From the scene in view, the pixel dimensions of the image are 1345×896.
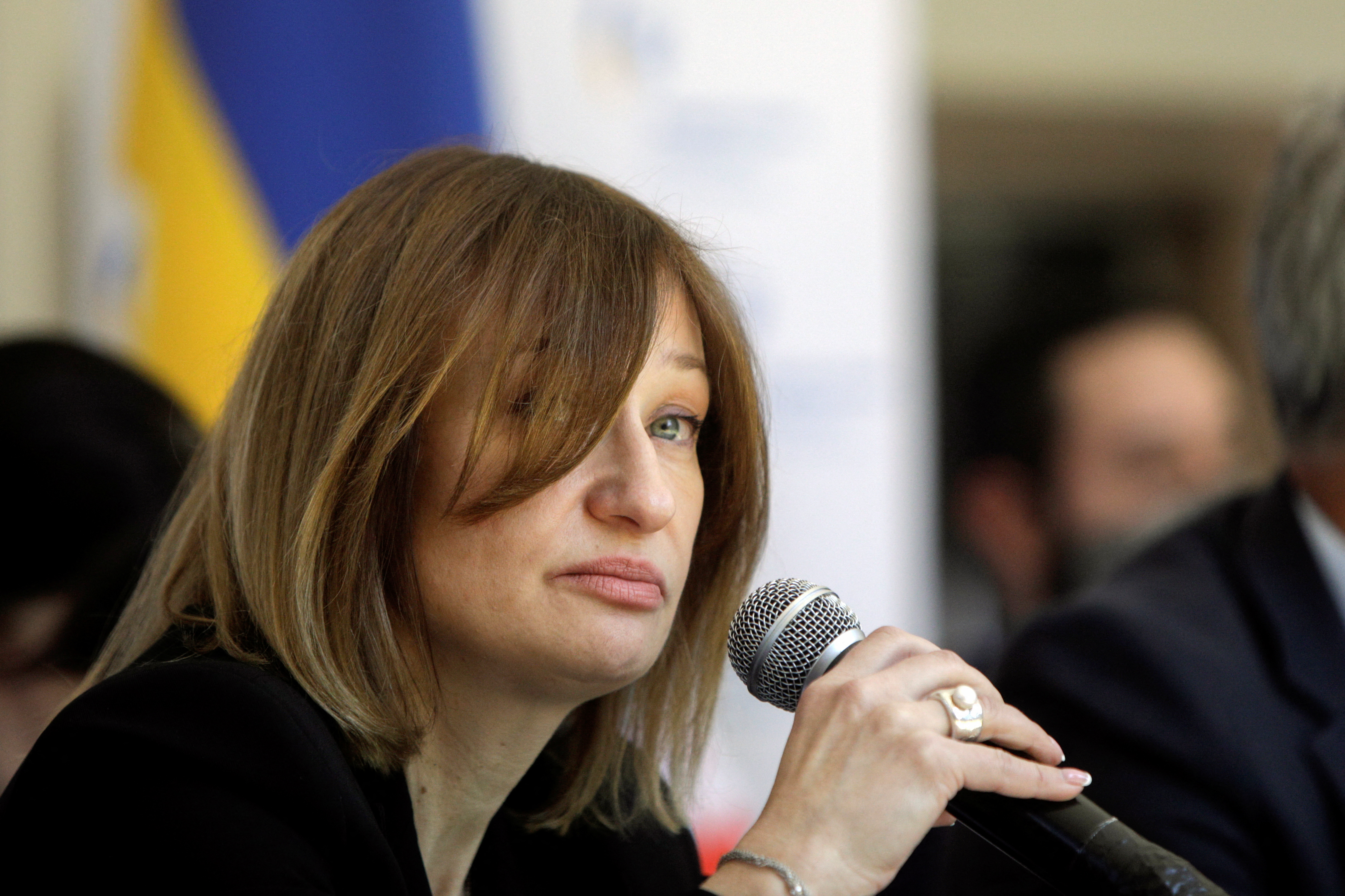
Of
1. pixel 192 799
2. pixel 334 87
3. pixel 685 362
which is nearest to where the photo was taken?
pixel 192 799

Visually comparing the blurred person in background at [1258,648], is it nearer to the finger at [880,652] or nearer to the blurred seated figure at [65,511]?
the finger at [880,652]

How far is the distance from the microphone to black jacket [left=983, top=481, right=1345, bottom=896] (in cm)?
56

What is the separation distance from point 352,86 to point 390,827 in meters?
1.79

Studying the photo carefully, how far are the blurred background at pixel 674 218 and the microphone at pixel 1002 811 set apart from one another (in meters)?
0.50

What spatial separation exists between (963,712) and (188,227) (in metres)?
2.22

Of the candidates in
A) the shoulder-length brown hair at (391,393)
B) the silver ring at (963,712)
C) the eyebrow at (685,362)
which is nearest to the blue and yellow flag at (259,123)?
the shoulder-length brown hair at (391,393)

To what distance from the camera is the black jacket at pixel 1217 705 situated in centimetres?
182

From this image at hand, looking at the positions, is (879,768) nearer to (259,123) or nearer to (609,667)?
(609,667)

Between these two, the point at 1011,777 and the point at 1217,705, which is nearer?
the point at 1011,777

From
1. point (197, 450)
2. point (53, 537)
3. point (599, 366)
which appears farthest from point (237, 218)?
point (599, 366)

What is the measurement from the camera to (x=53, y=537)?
79.6 inches

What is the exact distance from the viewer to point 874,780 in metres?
1.24

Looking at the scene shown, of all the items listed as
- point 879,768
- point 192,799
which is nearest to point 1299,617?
point 879,768

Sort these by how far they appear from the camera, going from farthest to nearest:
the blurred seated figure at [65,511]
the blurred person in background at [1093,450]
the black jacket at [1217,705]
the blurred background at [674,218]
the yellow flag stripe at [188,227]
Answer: the blurred person in background at [1093,450]
the yellow flag stripe at [188,227]
the blurred background at [674,218]
the blurred seated figure at [65,511]
the black jacket at [1217,705]
